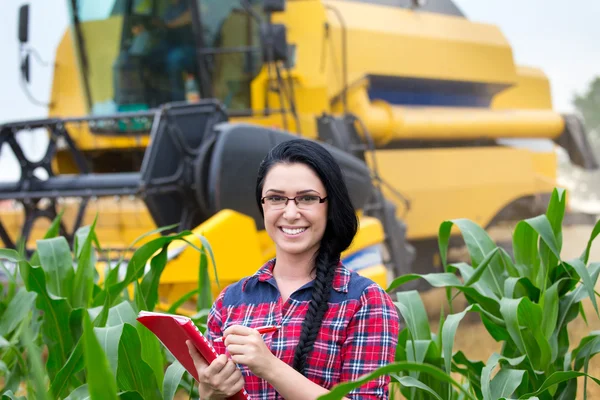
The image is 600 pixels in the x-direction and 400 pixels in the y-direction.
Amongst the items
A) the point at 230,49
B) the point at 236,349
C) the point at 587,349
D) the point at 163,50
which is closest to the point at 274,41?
the point at 230,49

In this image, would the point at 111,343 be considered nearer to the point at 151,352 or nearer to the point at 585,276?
the point at 151,352

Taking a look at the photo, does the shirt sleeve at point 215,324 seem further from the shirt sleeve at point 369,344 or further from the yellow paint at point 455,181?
the yellow paint at point 455,181

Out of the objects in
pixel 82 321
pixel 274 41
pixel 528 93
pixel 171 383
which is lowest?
pixel 171 383

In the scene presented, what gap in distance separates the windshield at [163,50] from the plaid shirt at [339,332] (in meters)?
4.28

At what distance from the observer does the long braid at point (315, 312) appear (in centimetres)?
134

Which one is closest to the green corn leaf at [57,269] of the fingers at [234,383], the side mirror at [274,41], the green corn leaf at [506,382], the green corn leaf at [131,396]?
the green corn leaf at [131,396]

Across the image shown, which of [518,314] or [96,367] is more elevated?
[96,367]

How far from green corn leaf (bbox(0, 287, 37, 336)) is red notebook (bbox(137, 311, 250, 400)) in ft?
3.55

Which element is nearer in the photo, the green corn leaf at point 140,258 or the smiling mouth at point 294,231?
the smiling mouth at point 294,231

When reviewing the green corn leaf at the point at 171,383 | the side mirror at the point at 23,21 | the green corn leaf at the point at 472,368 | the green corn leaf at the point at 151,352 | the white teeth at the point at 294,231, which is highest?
the side mirror at the point at 23,21

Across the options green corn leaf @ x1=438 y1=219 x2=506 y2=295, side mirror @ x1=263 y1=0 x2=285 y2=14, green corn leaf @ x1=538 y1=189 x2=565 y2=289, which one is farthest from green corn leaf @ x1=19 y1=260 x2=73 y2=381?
side mirror @ x1=263 y1=0 x2=285 y2=14

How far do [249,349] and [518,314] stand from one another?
1.00m

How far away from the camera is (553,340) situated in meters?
2.07

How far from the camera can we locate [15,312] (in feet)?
7.63
